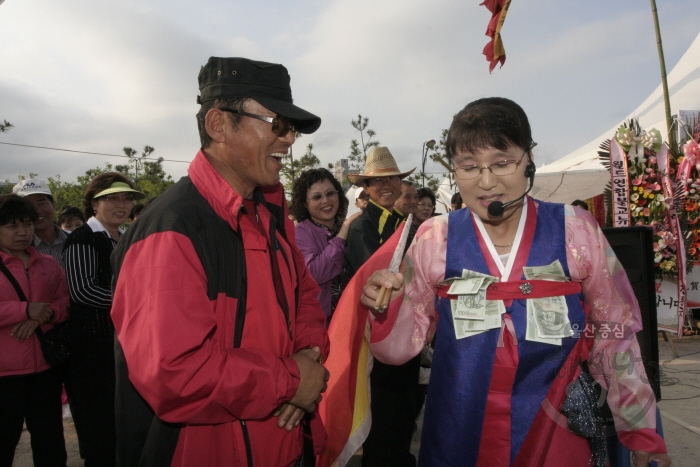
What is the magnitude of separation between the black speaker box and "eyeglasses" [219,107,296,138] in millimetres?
2196

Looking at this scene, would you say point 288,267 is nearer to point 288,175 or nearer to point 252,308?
point 252,308

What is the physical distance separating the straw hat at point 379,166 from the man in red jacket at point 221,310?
7.26ft

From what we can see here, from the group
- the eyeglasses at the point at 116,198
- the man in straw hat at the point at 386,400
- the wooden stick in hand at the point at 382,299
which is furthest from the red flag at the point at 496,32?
the eyeglasses at the point at 116,198

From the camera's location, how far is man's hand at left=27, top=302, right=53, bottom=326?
322cm

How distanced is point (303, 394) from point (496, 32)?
2.46 meters

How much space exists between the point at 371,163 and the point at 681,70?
11046mm

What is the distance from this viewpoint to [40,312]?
3.25 meters

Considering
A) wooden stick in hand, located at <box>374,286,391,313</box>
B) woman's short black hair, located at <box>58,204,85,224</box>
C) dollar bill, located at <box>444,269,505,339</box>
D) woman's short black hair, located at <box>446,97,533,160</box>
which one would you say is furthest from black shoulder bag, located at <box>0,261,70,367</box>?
woman's short black hair, located at <box>58,204,85,224</box>

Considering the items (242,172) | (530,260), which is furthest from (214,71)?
(530,260)

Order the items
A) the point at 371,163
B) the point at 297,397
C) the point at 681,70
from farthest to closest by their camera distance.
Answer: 1. the point at 681,70
2. the point at 371,163
3. the point at 297,397

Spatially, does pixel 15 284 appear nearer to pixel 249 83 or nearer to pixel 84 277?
pixel 84 277

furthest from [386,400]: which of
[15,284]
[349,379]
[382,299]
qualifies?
[15,284]

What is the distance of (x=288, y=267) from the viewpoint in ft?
6.14

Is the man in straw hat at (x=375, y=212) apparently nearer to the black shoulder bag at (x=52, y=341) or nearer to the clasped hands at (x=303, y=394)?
the clasped hands at (x=303, y=394)
